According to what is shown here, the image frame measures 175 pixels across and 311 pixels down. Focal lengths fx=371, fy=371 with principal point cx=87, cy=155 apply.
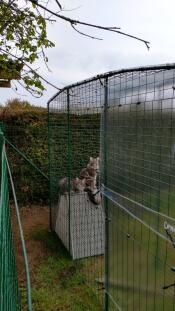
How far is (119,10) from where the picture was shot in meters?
2.63

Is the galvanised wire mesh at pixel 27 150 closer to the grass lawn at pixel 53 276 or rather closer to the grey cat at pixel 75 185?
the grass lawn at pixel 53 276

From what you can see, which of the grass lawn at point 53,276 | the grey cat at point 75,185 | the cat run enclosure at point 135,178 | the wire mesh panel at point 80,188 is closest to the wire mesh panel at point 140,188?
the cat run enclosure at point 135,178

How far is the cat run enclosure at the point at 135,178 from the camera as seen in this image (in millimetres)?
2232

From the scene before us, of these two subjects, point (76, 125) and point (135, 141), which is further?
point (76, 125)

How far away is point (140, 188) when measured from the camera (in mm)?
2604

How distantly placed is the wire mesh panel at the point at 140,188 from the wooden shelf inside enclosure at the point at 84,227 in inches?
52.4

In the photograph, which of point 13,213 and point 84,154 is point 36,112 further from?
point 84,154

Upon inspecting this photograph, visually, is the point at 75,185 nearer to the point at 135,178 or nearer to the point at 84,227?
the point at 84,227

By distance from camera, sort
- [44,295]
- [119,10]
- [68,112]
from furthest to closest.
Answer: [68,112], [44,295], [119,10]

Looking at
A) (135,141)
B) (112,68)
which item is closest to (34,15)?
(112,68)

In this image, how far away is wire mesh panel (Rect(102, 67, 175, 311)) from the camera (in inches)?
87.5

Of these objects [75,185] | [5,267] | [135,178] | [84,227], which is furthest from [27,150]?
[5,267]

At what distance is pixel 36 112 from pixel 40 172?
1315mm

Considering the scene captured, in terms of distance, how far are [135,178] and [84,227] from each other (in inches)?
88.5
